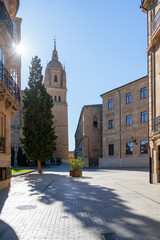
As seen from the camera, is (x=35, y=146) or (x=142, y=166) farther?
(x=142, y=166)

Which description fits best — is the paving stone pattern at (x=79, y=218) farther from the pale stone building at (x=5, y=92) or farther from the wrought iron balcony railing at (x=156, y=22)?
the wrought iron balcony railing at (x=156, y=22)

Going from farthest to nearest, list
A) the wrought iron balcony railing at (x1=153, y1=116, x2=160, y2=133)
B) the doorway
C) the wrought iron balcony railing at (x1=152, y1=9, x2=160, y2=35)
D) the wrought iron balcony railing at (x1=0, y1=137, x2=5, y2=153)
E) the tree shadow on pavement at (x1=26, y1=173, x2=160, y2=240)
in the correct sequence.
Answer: the doorway < the wrought iron balcony railing at (x1=152, y1=9, x2=160, y2=35) < the wrought iron balcony railing at (x1=153, y1=116, x2=160, y2=133) < the wrought iron balcony railing at (x1=0, y1=137, x2=5, y2=153) < the tree shadow on pavement at (x1=26, y1=173, x2=160, y2=240)

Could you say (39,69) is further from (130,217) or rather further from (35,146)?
(130,217)

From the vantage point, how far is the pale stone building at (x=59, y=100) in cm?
7375

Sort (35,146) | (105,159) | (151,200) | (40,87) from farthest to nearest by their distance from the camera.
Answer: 1. (105,159)
2. (40,87)
3. (35,146)
4. (151,200)

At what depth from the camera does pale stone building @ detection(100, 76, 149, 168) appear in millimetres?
31188

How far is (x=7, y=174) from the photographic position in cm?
1314

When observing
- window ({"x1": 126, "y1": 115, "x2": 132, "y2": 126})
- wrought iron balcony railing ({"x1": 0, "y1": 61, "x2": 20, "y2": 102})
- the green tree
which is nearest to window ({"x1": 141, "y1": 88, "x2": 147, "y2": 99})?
window ({"x1": 126, "y1": 115, "x2": 132, "y2": 126})

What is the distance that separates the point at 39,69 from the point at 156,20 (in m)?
17.1

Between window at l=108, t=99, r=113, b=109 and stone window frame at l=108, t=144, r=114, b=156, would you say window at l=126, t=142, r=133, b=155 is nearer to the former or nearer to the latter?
stone window frame at l=108, t=144, r=114, b=156

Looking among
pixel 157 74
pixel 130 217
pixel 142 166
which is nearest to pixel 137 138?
→ pixel 142 166

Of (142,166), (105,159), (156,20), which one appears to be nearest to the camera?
(156,20)

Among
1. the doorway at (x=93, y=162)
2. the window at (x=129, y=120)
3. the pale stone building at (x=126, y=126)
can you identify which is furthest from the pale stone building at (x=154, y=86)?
the doorway at (x=93, y=162)

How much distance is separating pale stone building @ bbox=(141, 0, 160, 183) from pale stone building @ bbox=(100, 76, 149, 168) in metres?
15.8
